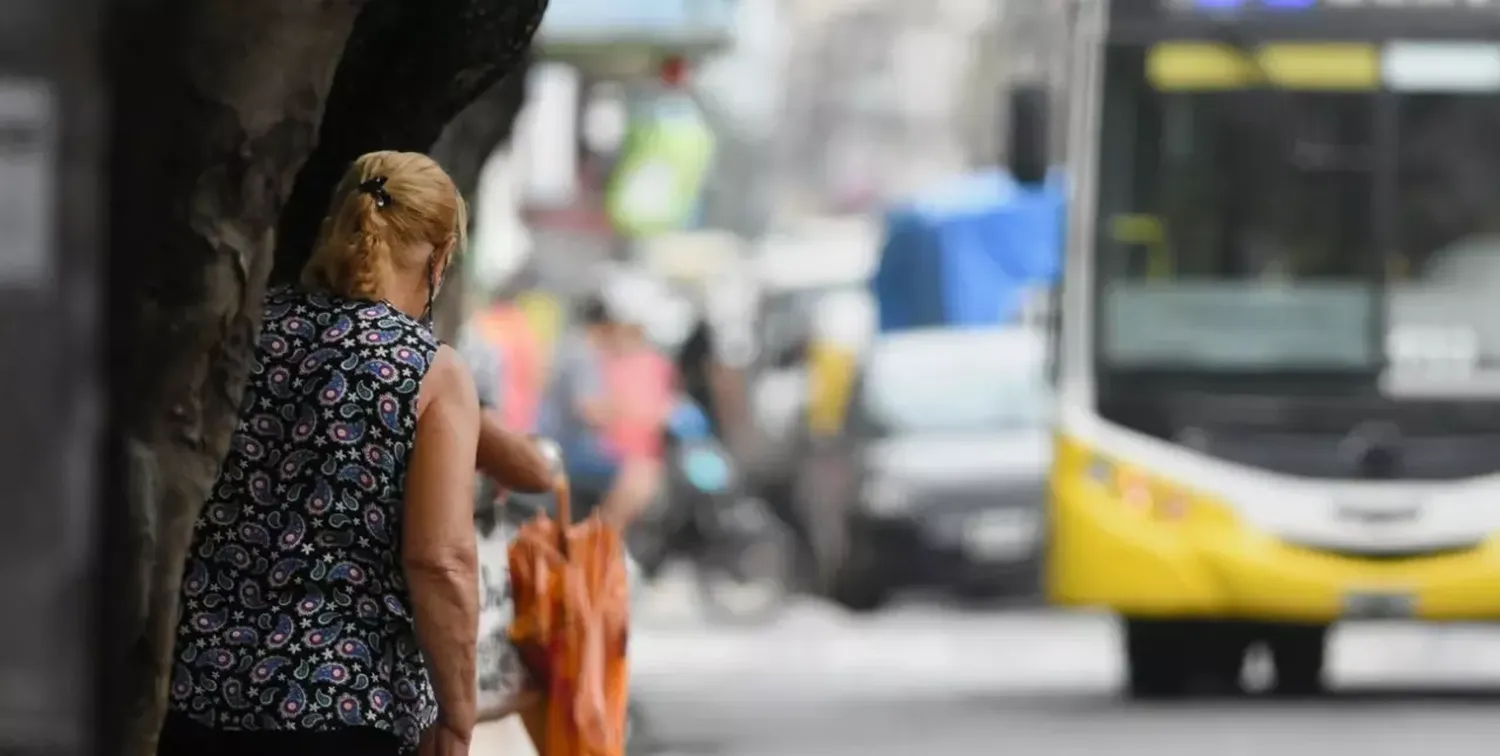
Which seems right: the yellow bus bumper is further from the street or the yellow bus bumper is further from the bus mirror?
→ the bus mirror

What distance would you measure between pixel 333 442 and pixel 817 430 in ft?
67.9

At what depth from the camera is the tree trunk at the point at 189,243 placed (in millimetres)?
7496

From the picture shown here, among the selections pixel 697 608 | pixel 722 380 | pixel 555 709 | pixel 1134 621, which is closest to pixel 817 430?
pixel 722 380

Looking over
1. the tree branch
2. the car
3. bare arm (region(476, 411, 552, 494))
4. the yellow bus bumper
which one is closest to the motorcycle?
the car

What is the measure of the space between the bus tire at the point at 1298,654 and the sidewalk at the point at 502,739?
36.7 feet

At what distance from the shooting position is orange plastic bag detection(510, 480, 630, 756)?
7754 mm

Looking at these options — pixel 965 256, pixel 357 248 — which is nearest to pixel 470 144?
pixel 357 248

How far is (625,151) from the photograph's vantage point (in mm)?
37500

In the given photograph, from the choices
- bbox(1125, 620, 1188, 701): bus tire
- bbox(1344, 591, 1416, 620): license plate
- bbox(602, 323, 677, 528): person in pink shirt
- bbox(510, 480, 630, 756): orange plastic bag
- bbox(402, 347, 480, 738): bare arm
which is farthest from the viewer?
bbox(602, 323, 677, 528): person in pink shirt

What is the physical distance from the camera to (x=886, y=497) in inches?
958

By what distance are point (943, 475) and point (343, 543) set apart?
59.2 ft

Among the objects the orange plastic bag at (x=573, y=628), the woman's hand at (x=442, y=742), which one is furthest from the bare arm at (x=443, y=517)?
the orange plastic bag at (x=573, y=628)

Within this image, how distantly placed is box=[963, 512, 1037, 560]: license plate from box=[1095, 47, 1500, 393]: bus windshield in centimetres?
662

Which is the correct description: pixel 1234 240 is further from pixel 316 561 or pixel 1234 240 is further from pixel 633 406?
pixel 316 561
